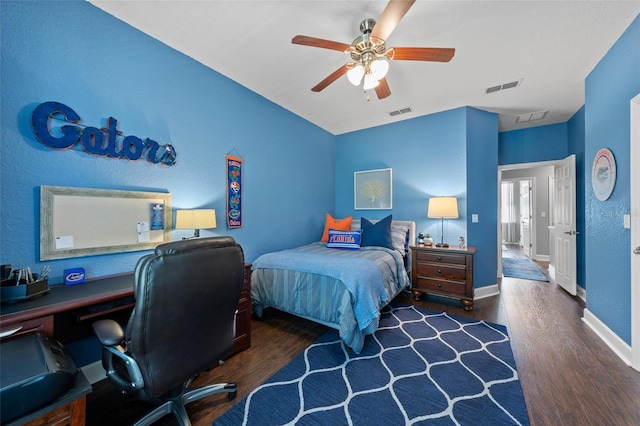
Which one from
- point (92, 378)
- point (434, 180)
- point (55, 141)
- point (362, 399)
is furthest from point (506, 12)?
point (92, 378)

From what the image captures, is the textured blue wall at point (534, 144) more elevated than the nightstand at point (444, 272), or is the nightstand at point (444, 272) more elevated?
the textured blue wall at point (534, 144)

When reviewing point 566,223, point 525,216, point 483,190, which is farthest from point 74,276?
point 525,216

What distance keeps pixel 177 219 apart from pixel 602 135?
4135 millimetres

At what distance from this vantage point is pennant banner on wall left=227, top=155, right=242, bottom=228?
9.05 ft

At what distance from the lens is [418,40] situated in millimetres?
2125

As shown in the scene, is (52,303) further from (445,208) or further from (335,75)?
(445,208)

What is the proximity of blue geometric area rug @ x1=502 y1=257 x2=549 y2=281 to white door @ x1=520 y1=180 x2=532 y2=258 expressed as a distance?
110cm

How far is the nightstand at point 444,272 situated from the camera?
2.96 meters

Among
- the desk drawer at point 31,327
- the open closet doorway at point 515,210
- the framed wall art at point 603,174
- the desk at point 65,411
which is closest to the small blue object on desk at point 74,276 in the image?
the desk drawer at point 31,327

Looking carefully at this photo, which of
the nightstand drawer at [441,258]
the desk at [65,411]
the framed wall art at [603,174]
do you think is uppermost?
the framed wall art at [603,174]

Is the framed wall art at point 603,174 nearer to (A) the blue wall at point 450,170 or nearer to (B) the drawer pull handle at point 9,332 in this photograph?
(A) the blue wall at point 450,170

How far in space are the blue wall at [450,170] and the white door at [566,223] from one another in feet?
3.26

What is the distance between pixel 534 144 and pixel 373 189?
2898mm

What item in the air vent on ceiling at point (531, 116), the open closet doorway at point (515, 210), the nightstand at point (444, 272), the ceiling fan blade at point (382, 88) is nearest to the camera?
the ceiling fan blade at point (382, 88)
